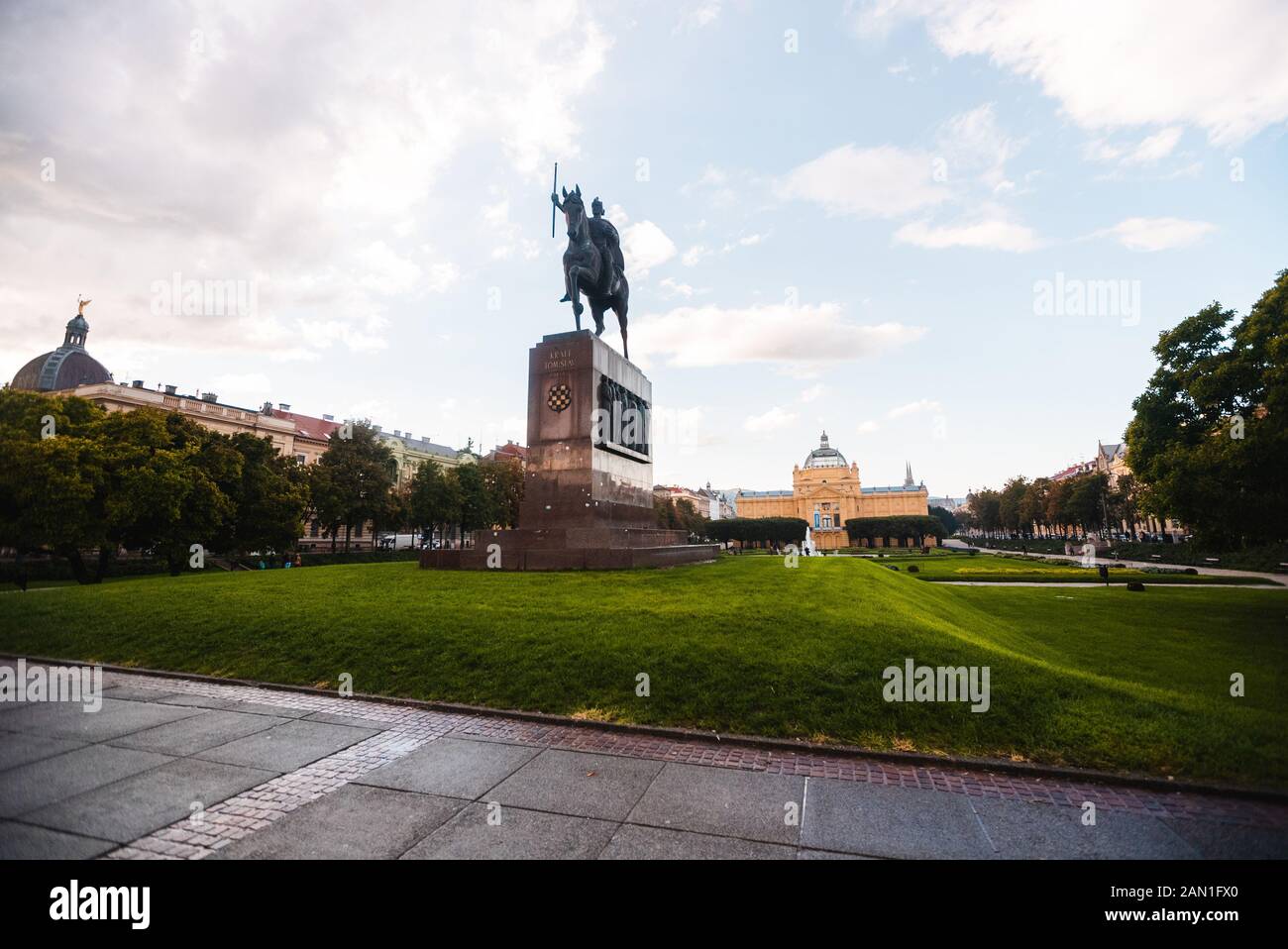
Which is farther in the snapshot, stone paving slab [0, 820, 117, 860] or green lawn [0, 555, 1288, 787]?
green lawn [0, 555, 1288, 787]

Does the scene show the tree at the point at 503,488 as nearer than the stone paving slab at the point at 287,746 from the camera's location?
No

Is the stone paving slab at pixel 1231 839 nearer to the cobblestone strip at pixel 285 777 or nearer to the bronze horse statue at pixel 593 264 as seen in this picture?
the cobblestone strip at pixel 285 777

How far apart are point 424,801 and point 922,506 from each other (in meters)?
184

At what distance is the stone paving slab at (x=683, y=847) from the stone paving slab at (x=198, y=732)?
5.74m

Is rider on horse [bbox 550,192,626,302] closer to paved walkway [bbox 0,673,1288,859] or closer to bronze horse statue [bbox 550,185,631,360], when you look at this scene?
bronze horse statue [bbox 550,185,631,360]

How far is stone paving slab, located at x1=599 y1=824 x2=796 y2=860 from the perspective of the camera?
15.5ft

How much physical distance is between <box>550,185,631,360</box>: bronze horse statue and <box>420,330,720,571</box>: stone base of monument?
Result: 199 cm

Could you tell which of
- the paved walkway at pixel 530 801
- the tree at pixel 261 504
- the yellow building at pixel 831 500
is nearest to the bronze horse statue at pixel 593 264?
the paved walkway at pixel 530 801

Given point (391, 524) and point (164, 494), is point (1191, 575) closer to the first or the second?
point (164, 494)

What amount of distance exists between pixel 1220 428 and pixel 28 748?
31537 mm

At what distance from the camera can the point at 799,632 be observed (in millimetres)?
11000

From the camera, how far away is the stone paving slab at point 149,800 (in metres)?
5.12

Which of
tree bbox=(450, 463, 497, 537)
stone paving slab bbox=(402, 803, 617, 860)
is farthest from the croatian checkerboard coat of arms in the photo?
tree bbox=(450, 463, 497, 537)

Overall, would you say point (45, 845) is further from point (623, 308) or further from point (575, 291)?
point (623, 308)
